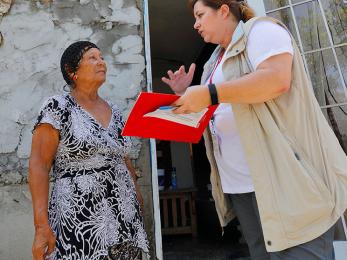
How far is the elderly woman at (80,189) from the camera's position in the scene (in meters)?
1.53

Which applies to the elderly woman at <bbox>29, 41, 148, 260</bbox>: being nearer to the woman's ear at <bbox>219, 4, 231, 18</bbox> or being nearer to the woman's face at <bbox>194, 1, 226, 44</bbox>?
the woman's face at <bbox>194, 1, 226, 44</bbox>

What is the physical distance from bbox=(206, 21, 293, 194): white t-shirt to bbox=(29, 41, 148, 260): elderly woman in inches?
20.0

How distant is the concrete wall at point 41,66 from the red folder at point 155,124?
981mm

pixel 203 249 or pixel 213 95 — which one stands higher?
pixel 213 95

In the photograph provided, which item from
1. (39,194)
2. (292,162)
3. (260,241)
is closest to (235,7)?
(292,162)

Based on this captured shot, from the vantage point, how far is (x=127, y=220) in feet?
5.41

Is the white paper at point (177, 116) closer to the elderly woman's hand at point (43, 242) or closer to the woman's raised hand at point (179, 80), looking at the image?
the woman's raised hand at point (179, 80)

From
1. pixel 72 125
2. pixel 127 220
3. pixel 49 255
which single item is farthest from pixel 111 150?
pixel 49 255

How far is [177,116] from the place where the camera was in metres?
1.28

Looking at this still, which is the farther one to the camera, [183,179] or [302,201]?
[183,179]

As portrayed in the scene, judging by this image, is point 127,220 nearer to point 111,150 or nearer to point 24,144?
point 111,150

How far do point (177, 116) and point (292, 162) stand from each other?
17.4 inches

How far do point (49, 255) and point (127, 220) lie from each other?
0.38 metres

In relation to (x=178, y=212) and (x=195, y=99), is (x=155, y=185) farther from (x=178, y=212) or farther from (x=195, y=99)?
(x=178, y=212)
